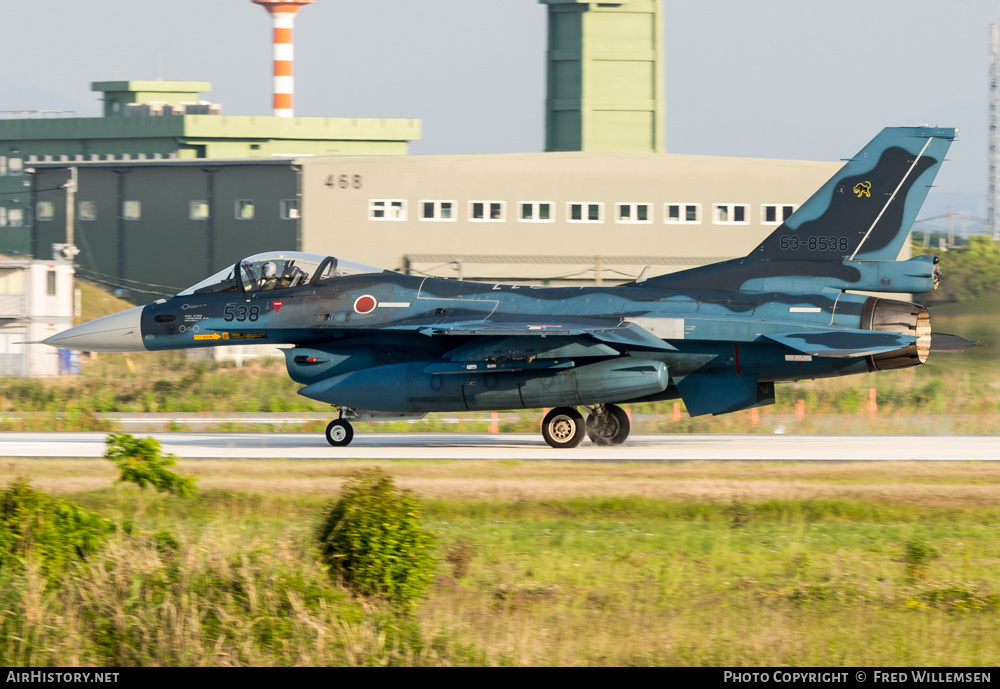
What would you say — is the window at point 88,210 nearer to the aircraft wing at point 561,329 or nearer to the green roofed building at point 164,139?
the green roofed building at point 164,139

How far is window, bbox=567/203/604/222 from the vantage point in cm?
5116

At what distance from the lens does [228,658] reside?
8094 millimetres

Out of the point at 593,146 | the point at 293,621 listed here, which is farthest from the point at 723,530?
the point at 593,146

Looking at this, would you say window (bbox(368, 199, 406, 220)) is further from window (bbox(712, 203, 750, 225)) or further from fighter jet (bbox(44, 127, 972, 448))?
fighter jet (bbox(44, 127, 972, 448))

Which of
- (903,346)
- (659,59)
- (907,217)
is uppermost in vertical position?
(659,59)

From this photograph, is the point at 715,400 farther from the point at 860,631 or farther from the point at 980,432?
the point at 860,631

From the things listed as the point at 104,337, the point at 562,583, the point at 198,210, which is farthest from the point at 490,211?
the point at 562,583

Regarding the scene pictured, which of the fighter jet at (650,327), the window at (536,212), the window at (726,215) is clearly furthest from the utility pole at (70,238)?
the window at (726,215)

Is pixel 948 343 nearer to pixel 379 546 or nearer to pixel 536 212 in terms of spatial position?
pixel 379 546

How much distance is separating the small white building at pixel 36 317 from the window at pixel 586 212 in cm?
2215

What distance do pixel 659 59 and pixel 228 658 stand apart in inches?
2336

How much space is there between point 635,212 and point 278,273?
32530 mm

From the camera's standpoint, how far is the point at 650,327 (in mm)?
19312

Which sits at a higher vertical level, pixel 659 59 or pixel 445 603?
pixel 659 59
